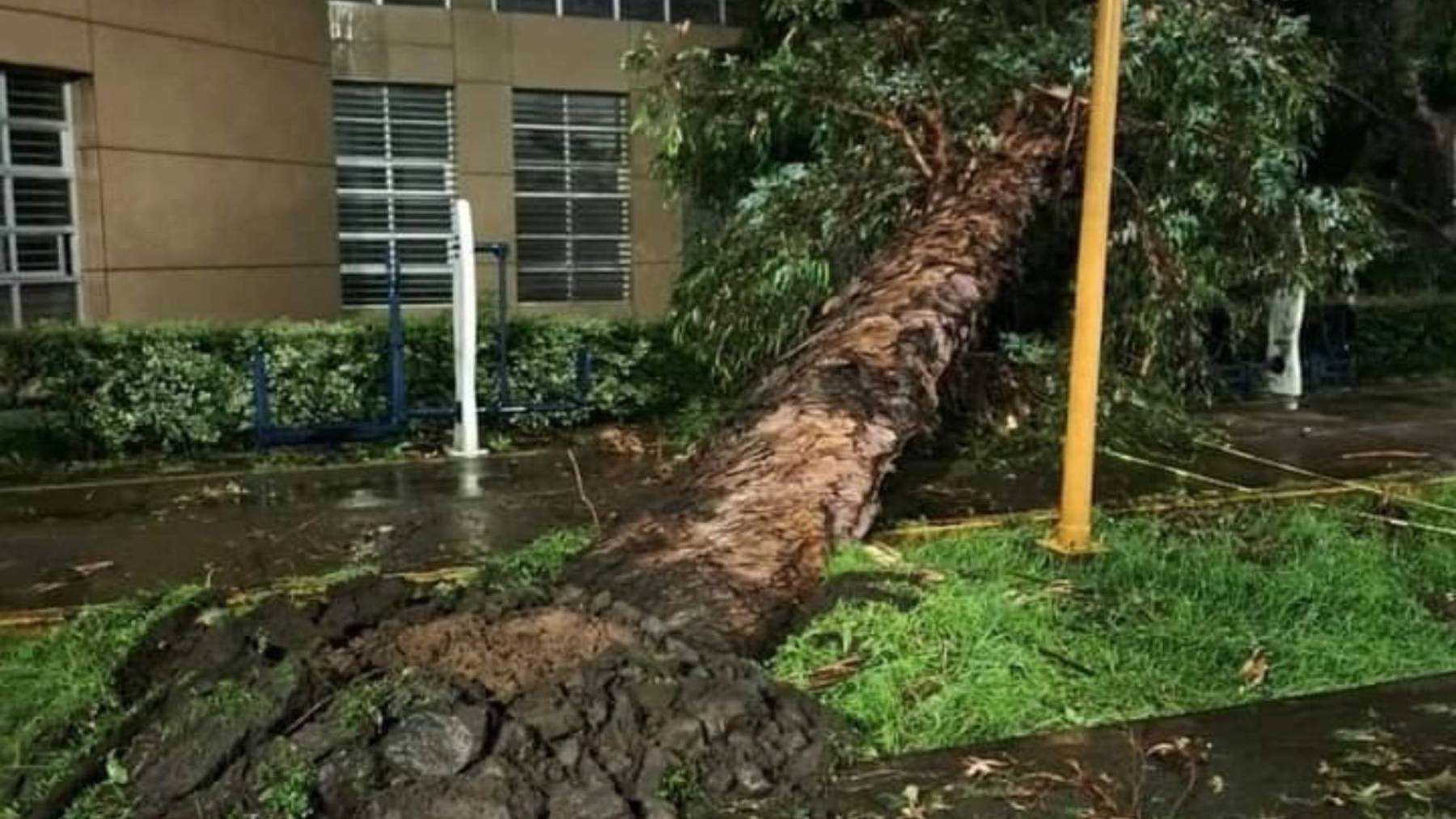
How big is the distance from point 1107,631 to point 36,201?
29.7ft

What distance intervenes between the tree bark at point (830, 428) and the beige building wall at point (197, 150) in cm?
642

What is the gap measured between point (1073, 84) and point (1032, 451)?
2.19 m

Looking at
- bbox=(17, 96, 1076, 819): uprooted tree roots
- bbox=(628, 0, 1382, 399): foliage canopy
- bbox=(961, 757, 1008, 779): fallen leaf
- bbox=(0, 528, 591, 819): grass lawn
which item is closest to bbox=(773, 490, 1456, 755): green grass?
bbox=(961, 757, 1008, 779): fallen leaf

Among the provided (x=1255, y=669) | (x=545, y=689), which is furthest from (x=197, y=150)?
(x=1255, y=669)

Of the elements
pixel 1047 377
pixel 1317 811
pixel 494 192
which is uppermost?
pixel 494 192

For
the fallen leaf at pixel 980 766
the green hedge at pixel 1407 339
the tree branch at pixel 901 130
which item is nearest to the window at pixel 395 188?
the tree branch at pixel 901 130

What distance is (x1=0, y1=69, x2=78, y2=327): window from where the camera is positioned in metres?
10.6

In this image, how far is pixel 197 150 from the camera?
11867 mm

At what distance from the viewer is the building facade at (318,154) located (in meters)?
11.0

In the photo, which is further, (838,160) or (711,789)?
(838,160)

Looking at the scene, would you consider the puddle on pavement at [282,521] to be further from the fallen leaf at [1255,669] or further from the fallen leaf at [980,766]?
the fallen leaf at [1255,669]

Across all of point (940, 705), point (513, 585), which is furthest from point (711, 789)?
point (513, 585)

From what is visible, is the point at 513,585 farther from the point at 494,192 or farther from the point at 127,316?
the point at 494,192

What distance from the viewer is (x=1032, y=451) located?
8.65 meters
